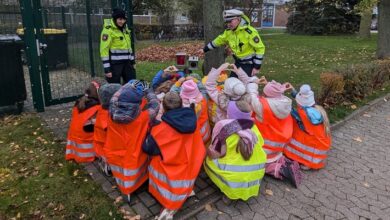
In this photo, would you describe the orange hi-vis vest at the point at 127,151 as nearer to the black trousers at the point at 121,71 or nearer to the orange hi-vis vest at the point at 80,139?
the orange hi-vis vest at the point at 80,139

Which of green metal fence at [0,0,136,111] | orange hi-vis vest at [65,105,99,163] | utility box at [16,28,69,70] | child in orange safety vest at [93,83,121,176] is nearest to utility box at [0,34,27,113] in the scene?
green metal fence at [0,0,136,111]

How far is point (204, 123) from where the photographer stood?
443cm

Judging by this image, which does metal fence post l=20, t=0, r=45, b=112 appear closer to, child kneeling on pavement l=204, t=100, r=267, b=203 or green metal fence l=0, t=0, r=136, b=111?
green metal fence l=0, t=0, r=136, b=111

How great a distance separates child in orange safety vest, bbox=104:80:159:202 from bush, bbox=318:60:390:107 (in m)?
4.32

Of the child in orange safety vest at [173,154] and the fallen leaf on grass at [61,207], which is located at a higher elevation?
the child in orange safety vest at [173,154]

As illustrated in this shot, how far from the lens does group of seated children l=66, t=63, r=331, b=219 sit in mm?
3562

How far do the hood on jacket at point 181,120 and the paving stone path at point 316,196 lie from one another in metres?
0.92

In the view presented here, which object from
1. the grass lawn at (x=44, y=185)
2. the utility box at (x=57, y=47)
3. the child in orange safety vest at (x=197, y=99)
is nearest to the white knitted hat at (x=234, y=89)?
the child in orange safety vest at (x=197, y=99)

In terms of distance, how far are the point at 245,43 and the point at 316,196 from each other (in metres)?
2.53

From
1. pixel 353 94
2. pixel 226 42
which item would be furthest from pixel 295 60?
pixel 226 42

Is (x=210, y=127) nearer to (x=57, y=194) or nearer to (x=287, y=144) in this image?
(x=287, y=144)

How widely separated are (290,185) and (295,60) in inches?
378

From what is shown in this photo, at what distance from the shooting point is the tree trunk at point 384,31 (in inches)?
488

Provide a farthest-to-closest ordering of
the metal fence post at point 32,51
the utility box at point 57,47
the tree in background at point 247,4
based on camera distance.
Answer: the tree in background at point 247,4
the utility box at point 57,47
the metal fence post at point 32,51
